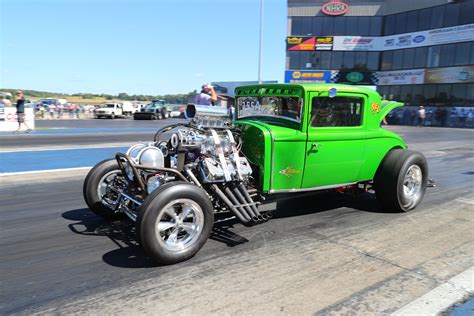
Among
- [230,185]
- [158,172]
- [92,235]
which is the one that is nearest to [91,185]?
[92,235]

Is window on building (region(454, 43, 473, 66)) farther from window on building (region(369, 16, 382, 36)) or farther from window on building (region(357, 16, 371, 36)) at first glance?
window on building (region(357, 16, 371, 36))

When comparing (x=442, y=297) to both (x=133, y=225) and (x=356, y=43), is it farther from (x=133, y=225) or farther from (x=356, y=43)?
(x=356, y=43)

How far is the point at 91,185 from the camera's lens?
14.6 feet

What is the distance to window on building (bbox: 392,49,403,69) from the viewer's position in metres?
38.9

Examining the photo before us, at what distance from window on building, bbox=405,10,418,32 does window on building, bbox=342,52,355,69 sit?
20.8 feet

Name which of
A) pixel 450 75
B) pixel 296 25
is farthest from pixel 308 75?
pixel 450 75

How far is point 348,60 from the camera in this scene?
42.7m

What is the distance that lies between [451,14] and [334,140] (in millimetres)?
37508

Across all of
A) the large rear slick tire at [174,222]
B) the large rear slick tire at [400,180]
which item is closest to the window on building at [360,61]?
the large rear slick tire at [400,180]

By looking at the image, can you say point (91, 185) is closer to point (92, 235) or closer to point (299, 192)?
point (92, 235)

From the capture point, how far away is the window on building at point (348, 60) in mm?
42409

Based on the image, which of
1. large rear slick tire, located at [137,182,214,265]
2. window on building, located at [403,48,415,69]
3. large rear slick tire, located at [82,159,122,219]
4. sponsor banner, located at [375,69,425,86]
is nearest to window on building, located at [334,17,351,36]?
sponsor banner, located at [375,69,425,86]

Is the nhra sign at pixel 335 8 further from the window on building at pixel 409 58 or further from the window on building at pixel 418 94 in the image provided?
the window on building at pixel 418 94

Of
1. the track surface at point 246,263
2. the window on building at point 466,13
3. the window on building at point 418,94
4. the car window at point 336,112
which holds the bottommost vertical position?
the track surface at point 246,263
